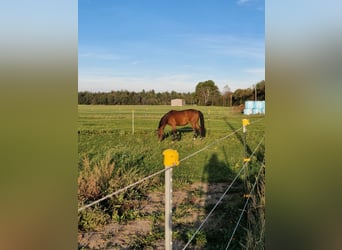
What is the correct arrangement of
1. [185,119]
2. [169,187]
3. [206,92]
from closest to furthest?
1. [169,187]
2. [185,119]
3. [206,92]

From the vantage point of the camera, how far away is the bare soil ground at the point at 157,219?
211 centimetres

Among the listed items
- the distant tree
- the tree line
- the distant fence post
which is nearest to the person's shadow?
the distant fence post

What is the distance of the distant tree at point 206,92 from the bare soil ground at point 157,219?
786 centimetres

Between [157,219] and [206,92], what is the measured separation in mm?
9311

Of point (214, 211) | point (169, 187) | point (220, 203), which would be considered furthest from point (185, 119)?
point (169, 187)

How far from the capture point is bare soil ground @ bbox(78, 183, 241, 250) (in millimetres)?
2107

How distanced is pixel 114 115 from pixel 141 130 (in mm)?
2562

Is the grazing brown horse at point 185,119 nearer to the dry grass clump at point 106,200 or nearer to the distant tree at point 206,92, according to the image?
the distant tree at point 206,92

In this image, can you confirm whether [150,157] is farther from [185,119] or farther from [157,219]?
[185,119]

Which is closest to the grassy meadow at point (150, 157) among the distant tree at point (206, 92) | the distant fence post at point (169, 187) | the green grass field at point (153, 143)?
the green grass field at point (153, 143)

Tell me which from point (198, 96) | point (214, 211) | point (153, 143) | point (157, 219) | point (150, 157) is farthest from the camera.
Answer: point (198, 96)

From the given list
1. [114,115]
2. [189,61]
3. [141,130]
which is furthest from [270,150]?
[114,115]

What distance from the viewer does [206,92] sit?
37.8 ft

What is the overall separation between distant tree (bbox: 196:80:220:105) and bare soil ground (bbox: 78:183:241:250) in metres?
7.86
